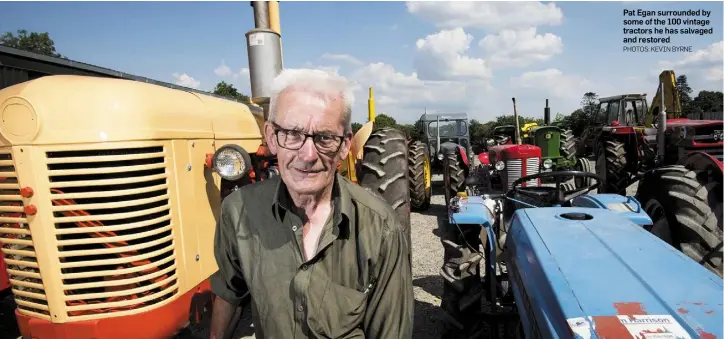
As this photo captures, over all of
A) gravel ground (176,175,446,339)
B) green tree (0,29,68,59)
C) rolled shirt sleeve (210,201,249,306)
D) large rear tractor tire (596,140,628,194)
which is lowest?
gravel ground (176,175,446,339)

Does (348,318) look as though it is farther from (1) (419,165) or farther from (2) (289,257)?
(1) (419,165)

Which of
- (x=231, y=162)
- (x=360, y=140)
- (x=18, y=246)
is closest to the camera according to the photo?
(x=18, y=246)

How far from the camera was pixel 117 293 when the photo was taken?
74.5 inches

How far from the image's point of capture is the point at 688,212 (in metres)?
3.07

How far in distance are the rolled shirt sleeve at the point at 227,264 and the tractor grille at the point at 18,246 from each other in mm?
990

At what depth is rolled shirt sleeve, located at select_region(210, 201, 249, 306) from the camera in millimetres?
1447

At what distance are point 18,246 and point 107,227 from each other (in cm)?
52

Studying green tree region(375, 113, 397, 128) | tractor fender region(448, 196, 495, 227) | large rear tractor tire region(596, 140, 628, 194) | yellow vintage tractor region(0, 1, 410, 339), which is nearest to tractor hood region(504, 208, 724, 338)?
tractor fender region(448, 196, 495, 227)

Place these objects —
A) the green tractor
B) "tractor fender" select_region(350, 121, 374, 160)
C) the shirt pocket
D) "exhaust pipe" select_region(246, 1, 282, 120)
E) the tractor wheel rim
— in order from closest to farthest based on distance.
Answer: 1. the shirt pocket
2. "exhaust pipe" select_region(246, 1, 282, 120)
3. the tractor wheel rim
4. "tractor fender" select_region(350, 121, 374, 160)
5. the green tractor

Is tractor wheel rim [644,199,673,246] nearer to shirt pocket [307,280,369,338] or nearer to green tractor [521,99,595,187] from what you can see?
shirt pocket [307,280,369,338]

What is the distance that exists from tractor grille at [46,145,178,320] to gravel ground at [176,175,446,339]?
1.75ft

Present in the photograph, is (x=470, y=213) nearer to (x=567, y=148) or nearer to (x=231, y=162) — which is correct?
(x=231, y=162)

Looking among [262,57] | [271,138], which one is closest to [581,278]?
[271,138]

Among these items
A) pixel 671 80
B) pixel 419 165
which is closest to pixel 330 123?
pixel 419 165
